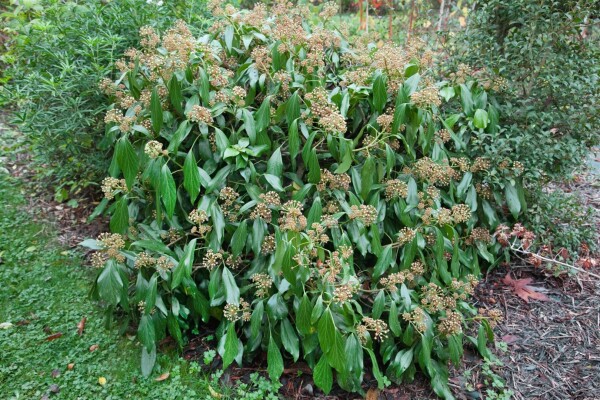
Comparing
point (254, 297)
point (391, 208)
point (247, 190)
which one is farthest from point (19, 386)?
point (391, 208)

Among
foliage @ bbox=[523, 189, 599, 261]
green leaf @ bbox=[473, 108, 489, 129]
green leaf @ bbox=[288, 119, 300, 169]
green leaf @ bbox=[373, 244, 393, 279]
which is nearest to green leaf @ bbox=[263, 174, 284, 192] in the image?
green leaf @ bbox=[288, 119, 300, 169]

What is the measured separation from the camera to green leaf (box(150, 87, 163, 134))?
2.59m

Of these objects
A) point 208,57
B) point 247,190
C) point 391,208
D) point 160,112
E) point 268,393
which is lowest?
point 268,393

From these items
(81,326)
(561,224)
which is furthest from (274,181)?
(561,224)

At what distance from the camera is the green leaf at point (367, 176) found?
262 cm

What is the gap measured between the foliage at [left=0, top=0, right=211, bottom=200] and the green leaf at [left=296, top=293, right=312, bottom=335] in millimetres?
1858

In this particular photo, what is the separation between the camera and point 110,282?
A: 2.48m

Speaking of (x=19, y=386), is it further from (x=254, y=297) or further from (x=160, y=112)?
(x=160, y=112)

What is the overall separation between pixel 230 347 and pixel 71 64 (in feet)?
7.50

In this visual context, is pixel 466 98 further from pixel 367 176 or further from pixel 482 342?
pixel 482 342

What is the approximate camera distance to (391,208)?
2.81 meters

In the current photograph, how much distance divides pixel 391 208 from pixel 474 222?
0.68 meters

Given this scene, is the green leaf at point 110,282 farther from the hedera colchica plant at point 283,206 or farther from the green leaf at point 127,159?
the green leaf at point 127,159

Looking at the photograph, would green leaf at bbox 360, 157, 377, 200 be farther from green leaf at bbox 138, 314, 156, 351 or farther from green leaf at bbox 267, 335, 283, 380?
green leaf at bbox 138, 314, 156, 351
